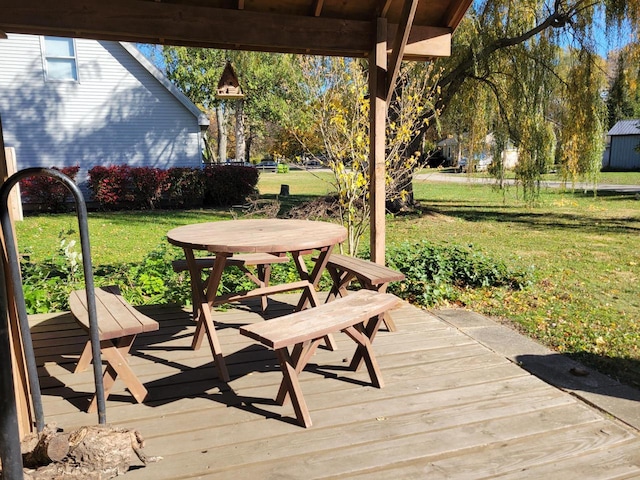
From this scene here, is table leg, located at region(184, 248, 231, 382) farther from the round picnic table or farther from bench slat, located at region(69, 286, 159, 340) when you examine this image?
bench slat, located at region(69, 286, 159, 340)

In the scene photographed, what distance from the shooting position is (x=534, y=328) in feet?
15.2

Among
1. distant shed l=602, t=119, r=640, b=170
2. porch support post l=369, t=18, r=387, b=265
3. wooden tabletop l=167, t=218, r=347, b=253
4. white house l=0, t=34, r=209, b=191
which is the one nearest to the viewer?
wooden tabletop l=167, t=218, r=347, b=253

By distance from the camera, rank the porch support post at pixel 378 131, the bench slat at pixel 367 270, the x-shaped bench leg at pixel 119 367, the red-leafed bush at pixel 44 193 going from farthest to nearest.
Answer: the red-leafed bush at pixel 44 193
the porch support post at pixel 378 131
the bench slat at pixel 367 270
the x-shaped bench leg at pixel 119 367

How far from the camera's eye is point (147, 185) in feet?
47.7

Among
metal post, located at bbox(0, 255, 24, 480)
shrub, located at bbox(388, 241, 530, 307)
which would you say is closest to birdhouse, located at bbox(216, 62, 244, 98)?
shrub, located at bbox(388, 241, 530, 307)

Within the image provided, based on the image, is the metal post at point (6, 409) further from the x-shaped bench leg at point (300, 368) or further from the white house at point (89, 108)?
the white house at point (89, 108)

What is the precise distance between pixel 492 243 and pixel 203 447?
7.89 metres

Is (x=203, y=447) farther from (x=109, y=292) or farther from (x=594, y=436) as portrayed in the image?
(x=594, y=436)

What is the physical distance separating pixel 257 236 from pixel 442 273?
279cm

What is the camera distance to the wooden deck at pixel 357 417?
7.27 ft

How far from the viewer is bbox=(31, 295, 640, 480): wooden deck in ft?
7.27

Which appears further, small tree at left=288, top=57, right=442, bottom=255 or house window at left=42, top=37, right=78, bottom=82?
house window at left=42, top=37, right=78, bottom=82

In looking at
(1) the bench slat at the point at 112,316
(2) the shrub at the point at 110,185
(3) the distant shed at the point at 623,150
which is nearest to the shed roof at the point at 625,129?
(3) the distant shed at the point at 623,150

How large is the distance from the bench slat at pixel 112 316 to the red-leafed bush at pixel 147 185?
38.3 feet
